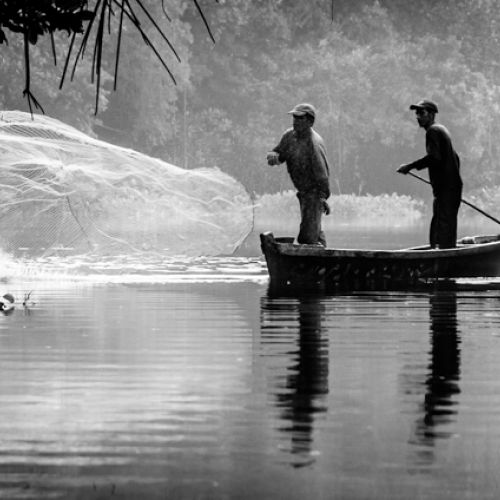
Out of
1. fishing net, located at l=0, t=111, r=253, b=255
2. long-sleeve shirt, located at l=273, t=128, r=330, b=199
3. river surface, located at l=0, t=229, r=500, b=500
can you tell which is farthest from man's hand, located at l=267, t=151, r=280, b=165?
river surface, located at l=0, t=229, r=500, b=500

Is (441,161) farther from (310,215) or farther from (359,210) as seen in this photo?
(359,210)

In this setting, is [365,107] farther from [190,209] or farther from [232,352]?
[232,352]

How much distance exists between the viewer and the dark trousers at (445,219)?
22656 millimetres

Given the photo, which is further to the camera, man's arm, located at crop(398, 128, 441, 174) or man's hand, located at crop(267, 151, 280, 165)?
man's arm, located at crop(398, 128, 441, 174)

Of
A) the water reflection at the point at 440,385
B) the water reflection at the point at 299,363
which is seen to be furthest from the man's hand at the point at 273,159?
the water reflection at the point at 440,385

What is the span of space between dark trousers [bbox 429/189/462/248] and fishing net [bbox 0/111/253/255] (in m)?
3.43

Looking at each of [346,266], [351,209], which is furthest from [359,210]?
[346,266]

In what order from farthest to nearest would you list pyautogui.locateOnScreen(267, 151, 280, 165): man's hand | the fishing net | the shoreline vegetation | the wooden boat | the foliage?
the foliage
the shoreline vegetation
the fishing net
the wooden boat
pyautogui.locateOnScreen(267, 151, 280, 165): man's hand

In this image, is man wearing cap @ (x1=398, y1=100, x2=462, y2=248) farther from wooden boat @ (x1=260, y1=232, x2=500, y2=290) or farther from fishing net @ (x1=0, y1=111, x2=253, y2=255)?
fishing net @ (x1=0, y1=111, x2=253, y2=255)

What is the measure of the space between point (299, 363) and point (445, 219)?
11213 mm

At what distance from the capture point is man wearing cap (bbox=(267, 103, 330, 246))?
22.3 meters

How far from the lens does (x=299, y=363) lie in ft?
39.0

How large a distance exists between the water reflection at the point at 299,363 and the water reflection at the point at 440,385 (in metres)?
0.50

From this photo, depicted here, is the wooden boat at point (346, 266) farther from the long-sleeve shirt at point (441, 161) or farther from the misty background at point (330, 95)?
the misty background at point (330, 95)
